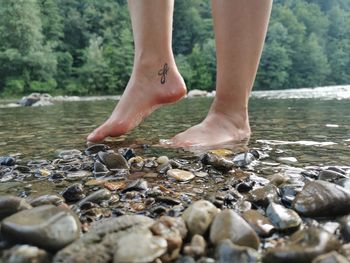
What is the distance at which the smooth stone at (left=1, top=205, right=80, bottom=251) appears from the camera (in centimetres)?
53

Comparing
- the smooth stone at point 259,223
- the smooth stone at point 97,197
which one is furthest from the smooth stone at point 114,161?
the smooth stone at point 259,223

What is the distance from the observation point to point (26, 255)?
0.50 metres

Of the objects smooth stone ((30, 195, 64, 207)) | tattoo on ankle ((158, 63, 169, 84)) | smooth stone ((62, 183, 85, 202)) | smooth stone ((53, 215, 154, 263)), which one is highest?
tattoo on ankle ((158, 63, 169, 84))

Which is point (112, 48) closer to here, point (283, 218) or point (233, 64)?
point (233, 64)

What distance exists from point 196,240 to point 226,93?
0.98 metres

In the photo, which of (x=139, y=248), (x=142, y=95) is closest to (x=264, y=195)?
(x=139, y=248)

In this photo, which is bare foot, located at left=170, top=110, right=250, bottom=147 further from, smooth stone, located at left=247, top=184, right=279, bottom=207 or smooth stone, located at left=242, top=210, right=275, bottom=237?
smooth stone, located at left=242, top=210, right=275, bottom=237

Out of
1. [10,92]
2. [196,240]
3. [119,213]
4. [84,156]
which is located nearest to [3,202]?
[119,213]

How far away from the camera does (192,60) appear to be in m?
31.2

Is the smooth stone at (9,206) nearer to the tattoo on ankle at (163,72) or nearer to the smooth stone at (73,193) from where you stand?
the smooth stone at (73,193)

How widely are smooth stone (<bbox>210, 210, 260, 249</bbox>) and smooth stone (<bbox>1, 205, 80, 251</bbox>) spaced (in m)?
0.20

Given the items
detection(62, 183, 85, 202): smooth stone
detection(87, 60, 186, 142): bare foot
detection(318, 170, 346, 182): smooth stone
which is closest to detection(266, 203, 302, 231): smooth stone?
detection(318, 170, 346, 182): smooth stone

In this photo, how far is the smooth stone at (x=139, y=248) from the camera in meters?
0.49

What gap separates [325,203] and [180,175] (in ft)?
1.24
